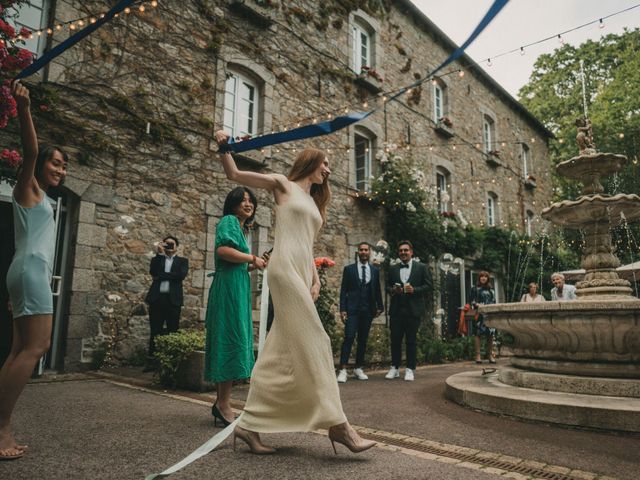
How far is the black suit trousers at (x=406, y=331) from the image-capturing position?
6492mm

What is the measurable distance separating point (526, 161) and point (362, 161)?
10747mm

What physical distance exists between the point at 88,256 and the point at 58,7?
11.6 feet

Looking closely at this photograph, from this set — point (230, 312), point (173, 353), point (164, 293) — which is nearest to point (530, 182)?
point (164, 293)

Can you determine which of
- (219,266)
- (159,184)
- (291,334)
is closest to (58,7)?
(159,184)

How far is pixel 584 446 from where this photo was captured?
9.71 feet

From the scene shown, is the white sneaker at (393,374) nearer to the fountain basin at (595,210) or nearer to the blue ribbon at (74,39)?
the fountain basin at (595,210)

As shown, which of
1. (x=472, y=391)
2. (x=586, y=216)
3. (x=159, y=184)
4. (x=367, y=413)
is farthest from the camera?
(x=159, y=184)

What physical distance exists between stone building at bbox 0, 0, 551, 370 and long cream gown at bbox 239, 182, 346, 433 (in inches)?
187

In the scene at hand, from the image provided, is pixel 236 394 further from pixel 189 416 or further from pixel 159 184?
pixel 159 184

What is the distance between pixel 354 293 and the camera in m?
6.62

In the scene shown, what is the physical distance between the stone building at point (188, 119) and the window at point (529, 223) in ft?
22.6

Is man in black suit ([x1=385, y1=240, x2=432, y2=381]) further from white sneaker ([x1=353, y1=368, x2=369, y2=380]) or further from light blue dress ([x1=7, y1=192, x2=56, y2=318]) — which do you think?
light blue dress ([x1=7, y1=192, x2=56, y2=318])

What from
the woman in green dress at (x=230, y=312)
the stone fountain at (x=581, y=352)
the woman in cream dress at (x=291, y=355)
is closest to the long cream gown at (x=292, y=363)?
the woman in cream dress at (x=291, y=355)

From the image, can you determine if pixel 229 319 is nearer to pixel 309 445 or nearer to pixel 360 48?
pixel 309 445
